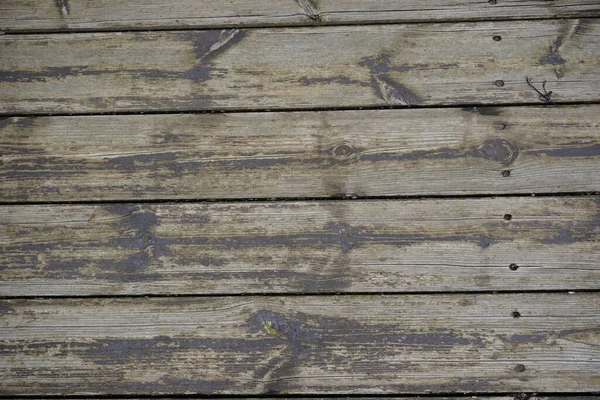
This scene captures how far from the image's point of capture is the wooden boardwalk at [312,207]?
140 centimetres

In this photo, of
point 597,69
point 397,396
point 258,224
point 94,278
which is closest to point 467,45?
point 597,69

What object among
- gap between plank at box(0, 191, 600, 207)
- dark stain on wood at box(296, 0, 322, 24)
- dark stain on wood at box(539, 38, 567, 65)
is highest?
dark stain on wood at box(296, 0, 322, 24)

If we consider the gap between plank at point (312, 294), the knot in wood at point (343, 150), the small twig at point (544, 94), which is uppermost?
the small twig at point (544, 94)

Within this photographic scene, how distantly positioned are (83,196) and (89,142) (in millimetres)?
147

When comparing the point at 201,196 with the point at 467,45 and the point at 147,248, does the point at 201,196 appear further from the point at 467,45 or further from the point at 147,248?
the point at 467,45

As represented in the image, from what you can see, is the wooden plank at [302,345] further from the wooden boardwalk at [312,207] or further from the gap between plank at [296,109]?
the gap between plank at [296,109]

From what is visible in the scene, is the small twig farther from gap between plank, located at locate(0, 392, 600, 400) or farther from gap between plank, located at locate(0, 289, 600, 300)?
gap between plank, located at locate(0, 392, 600, 400)

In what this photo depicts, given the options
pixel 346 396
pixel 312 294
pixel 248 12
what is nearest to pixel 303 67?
pixel 248 12

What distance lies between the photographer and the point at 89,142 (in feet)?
4.75

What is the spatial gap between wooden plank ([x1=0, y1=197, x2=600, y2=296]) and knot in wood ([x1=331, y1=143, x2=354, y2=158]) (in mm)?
127

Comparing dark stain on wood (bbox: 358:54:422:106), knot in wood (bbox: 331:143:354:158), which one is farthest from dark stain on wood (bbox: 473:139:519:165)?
knot in wood (bbox: 331:143:354:158)

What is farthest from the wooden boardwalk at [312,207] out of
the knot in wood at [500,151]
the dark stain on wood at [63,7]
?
the dark stain on wood at [63,7]

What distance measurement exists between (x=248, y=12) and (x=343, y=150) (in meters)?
0.47

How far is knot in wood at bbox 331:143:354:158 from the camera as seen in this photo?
1.42m
